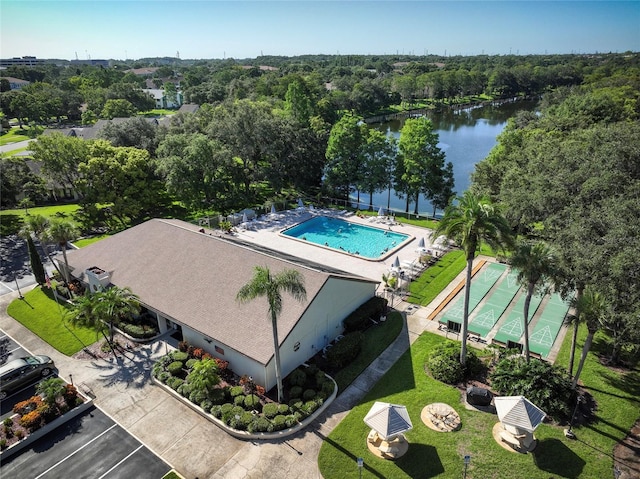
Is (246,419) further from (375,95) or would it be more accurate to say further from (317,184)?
(375,95)

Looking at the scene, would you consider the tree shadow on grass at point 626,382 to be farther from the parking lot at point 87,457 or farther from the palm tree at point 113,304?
the palm tree at point 113,304

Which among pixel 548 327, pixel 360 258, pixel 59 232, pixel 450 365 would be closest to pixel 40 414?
pixel 59 232

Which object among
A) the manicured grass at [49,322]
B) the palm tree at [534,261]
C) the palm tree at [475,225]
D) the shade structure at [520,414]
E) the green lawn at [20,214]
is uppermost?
the palm tree at [475,225]

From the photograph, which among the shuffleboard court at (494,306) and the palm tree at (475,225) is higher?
the palm tree at (475,225)

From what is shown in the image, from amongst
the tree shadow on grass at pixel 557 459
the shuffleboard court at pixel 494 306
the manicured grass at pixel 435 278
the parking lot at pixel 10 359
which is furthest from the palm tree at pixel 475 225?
the parking lot at pixel 10 359

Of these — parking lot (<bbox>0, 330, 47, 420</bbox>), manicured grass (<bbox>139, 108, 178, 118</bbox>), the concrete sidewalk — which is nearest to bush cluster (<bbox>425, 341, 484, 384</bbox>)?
the concrete sidewalk

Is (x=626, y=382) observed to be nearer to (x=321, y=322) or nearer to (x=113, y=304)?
(x=321, y=322)

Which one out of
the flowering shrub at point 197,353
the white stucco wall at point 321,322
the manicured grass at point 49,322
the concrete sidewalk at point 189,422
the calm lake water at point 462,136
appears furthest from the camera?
the calm lake water at point 462,136
